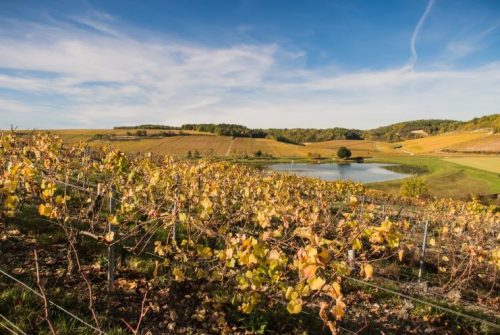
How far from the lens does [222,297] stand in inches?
207

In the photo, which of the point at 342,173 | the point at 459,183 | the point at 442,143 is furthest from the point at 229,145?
the point at 442,143

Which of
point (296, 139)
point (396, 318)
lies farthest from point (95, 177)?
point (296, 139)

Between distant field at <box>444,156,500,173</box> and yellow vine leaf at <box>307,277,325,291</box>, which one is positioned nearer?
yellow vine leaf at <box>307,277,325,291</box>

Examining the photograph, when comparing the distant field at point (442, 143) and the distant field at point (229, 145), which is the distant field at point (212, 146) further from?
the distant field at point (442, 143)

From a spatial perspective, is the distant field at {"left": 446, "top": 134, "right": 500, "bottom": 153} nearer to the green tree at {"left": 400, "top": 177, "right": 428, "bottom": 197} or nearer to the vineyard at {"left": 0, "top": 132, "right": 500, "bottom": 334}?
the green tree at {"left": 400, "top": 177, "right": 428, "bottom": 197}

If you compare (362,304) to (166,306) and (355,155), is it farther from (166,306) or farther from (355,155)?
(355,155)

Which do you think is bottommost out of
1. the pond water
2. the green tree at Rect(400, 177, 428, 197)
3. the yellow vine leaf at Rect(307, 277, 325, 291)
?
the pond water

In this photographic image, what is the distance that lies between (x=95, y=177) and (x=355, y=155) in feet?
324

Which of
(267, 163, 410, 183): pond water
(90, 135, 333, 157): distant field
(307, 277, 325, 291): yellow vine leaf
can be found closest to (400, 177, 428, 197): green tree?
(267, 163, 410, 183): pond water

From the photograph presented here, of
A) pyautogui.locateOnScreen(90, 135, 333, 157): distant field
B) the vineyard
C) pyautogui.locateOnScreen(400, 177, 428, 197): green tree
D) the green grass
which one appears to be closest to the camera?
the vineyard

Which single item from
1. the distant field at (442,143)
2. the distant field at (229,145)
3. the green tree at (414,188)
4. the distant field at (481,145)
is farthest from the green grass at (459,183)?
the distant field at (442,143)

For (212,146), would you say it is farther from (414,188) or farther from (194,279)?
(194,279)

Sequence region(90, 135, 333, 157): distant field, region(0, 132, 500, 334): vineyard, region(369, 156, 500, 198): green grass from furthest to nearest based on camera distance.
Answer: region(90, 135, 333, 157): distant field < region(369, 156, 500, 198): green grass < region(0, 132, 500, 334): vineyard

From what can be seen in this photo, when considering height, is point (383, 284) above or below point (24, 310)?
below
